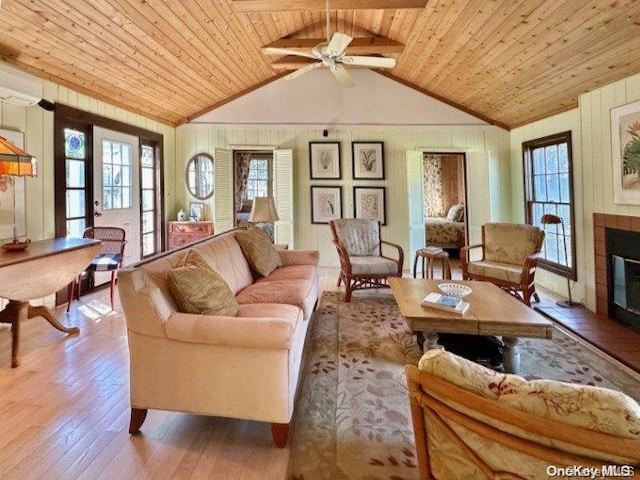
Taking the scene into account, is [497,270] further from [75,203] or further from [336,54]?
[75,203]

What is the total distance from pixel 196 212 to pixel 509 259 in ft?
16.1

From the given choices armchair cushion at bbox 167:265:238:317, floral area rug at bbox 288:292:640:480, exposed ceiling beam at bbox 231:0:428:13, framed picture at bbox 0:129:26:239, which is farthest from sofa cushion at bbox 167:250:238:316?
exposed ceiling beam at bbox 231:0:428:13

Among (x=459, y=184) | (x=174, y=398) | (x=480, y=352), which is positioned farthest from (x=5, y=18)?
(x=459, y=184)

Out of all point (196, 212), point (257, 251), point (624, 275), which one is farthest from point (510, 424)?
point (196, 212)

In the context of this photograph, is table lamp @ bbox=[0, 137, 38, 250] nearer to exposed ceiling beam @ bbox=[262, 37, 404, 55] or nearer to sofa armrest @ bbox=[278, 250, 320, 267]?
sofa armrest @ bbox=[278, 250, 320, 267]

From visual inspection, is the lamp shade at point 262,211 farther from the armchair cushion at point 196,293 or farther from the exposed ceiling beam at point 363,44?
the armchair cushion at point 196,293

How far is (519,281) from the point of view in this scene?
359 cm

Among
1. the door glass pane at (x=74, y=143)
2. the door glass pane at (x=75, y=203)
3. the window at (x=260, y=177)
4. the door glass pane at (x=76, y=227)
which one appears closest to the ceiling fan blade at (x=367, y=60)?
the door glass pane at (x=74, y=143)

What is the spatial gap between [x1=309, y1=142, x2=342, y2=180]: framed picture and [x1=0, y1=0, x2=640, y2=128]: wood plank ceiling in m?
1.49

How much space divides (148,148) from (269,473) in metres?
5.38

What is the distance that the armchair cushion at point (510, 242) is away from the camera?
4.01 m

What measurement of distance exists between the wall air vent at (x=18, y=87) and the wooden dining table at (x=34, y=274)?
4.44 feet

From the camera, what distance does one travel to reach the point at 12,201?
328cm

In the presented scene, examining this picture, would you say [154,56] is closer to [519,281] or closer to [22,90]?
[22,90]
